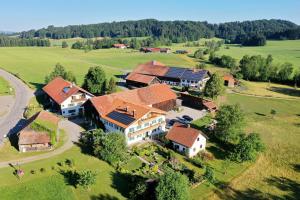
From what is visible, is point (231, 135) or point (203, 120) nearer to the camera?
point (231, 135)

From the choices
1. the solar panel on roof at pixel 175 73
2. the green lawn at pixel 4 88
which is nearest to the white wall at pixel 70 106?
the green lawn at pixel 4 88

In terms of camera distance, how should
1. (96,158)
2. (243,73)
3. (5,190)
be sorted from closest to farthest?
1. (5,190)
2. (96,158)
3. (243,73)

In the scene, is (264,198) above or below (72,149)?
below

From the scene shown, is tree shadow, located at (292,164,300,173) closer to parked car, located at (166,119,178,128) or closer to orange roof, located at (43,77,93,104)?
parked car, located at (166,119,178,128)

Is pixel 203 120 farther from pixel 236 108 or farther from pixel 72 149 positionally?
pixel 72 149

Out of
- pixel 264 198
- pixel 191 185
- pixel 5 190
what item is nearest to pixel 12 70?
pixel 5 190

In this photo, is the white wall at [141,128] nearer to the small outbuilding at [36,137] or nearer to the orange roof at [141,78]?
the small outbuilding at [36,137]

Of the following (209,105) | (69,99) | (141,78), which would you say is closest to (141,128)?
(69,99)
